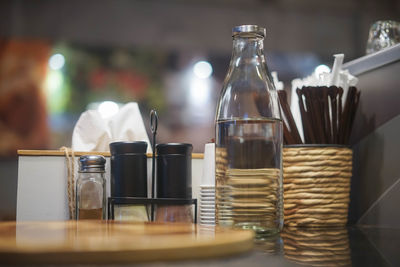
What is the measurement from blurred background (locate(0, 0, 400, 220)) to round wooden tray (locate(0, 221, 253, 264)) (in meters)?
2.57

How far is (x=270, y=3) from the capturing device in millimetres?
3355

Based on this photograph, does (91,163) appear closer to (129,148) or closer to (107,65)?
(129,148)

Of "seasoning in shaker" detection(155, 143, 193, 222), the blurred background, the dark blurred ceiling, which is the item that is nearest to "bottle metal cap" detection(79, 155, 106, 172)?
"seasoning in shaker" detection(155, 143, 193, 222)

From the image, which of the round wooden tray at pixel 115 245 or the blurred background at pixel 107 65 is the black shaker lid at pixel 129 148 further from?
the blurred background at pixel 107 65

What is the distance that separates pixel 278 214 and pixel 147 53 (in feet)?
8.06

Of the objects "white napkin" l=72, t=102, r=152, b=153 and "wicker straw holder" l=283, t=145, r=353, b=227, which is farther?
"white napkin" l=72, t=102, r=152, b=153

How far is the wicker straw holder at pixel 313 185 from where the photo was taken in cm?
92

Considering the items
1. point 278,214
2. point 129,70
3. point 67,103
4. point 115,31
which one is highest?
point 115,31

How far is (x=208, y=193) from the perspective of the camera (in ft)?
3.02

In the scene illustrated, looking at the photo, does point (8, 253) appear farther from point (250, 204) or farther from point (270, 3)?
point (270, 3)

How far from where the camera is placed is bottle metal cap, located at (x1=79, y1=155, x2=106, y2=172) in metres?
0.86

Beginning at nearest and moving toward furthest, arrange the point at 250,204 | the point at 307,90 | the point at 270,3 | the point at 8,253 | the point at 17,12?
the point at 8,253 → the point at 250,204 → the point at 307,90 → the point at 17,12 → the point at 270,3

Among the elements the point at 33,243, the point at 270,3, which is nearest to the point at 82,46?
the point at 270,3

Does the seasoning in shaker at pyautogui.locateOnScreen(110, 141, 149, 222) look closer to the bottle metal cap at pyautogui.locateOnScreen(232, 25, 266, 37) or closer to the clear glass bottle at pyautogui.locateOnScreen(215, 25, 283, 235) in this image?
the clear glass bottle at pyautogui.locateOnScreen(215, 25, 283, 235)
